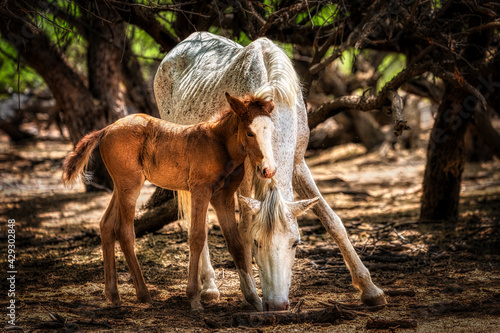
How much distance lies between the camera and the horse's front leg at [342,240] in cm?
440

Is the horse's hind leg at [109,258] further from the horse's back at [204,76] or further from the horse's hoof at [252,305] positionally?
the horse's back at [204,76]

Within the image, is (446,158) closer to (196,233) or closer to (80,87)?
(196,233)

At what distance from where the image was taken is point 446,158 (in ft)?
23.6

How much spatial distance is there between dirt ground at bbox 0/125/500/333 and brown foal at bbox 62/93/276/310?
37 centimetres

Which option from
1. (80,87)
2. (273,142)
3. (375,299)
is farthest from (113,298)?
(80,87)

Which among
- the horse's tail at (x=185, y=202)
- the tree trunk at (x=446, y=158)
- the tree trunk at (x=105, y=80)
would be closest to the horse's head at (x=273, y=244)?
the horse's tail at (x=185, y=202)

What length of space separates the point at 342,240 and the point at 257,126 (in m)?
1.66

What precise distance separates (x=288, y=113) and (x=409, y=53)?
467 centimetres

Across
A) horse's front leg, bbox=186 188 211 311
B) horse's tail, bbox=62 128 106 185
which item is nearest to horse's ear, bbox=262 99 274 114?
horse's front leg, bbox=186 188 211 311

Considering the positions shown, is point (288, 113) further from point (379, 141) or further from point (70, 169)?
point (379, 141)

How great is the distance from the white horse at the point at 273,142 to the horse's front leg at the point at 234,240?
0.01 metres

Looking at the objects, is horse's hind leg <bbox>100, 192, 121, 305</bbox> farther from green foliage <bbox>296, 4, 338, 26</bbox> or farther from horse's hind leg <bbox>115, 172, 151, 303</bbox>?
green foliage <bbox>296, 4, 338, 26</bbox>

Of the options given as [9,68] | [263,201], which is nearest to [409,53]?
[263,201]

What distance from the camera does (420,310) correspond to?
13.5 ft
